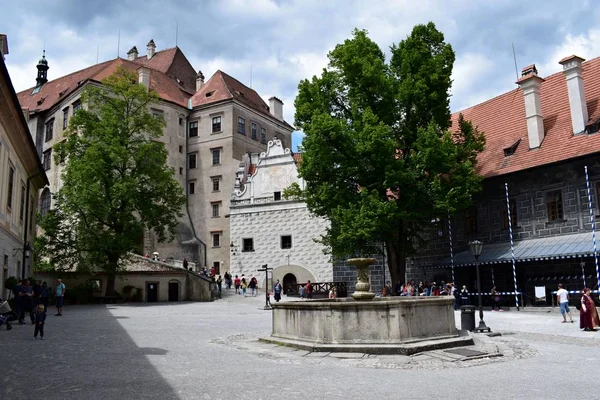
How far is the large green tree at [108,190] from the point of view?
34.0 m

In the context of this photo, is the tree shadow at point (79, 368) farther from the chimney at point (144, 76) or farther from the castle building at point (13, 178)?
the chimney at point (144, 76)

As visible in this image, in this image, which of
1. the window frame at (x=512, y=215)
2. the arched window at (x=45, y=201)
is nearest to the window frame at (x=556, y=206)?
the window frame at (x=512, y=215)

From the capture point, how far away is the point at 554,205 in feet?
88.4

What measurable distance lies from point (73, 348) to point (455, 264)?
71.2 ft

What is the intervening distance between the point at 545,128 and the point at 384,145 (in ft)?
31.4

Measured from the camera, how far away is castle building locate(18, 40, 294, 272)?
51188 millimetres

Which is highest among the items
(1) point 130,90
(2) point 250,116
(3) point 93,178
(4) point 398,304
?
(2) point 250,116

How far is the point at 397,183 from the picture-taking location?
86.4 feet

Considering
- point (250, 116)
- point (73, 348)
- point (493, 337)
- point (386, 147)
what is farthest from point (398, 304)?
point (250, 116)

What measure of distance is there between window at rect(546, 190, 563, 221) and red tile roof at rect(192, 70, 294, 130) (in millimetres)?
33702

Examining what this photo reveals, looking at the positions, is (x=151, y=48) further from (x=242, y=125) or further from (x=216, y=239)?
(x=216, y=239)

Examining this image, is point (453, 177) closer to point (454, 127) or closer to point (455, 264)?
point (455, 264)

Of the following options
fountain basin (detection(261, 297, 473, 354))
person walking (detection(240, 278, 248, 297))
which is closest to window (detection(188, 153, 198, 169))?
person walking (detection(240, 278, 248, 297))

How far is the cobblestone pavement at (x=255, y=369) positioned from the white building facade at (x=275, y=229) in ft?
86.9
